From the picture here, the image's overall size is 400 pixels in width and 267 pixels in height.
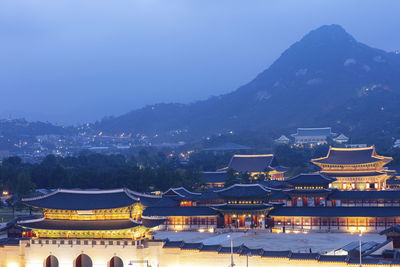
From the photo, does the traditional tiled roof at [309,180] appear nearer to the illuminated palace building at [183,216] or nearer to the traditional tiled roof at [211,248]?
the illuminated palace building at [183,216]

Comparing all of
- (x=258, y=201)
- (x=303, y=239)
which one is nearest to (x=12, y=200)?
(x=258, y=201)

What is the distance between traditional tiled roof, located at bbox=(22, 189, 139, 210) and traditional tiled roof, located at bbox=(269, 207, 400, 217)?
70.9ft

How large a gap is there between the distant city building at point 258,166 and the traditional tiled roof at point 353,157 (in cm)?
1119

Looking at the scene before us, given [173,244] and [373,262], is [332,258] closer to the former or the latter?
[373,262]

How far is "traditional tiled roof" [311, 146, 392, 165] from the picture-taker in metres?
83.5

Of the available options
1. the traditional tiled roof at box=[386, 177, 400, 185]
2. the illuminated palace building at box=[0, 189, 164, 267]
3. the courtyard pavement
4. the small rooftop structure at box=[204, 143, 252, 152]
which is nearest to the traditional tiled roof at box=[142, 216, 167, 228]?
the illuminated palace building at box=[0, 189, 164, 267]

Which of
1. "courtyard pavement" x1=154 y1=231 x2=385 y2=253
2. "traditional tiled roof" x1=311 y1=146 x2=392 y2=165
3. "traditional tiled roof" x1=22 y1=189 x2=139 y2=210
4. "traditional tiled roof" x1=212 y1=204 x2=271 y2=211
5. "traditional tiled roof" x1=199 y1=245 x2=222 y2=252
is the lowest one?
"courtyard pavement" x1=154 y1=231 x2=385 y2=253

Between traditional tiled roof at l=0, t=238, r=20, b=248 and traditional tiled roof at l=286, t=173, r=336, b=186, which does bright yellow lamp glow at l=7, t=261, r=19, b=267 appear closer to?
traditional tiled roof at l=0, t=238, r=20, b=248

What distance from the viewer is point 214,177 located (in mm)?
90500

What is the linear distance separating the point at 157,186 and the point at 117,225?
141ft

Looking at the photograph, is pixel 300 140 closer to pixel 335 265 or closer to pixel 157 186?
pixel 157 186

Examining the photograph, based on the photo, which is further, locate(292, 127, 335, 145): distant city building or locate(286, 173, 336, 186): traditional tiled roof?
locate(292, 127, 335, 145): distant city building

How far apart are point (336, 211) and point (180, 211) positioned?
49.8 feet

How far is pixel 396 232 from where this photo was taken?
130ft
